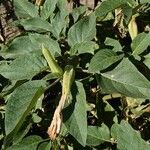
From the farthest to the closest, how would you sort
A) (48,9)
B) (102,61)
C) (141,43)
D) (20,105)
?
(48,9), (141,43), (102,61), (20,105)

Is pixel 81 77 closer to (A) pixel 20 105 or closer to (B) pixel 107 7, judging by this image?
(B) pixel 107 7

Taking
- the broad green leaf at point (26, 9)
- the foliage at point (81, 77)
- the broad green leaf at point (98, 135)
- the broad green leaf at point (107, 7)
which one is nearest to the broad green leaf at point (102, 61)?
the foliage at point (81, 77)

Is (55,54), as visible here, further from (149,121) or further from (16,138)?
(149,121)

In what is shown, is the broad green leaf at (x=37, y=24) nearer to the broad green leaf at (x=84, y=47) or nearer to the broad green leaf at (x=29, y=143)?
the broad green leaf at (x=84, y=47)

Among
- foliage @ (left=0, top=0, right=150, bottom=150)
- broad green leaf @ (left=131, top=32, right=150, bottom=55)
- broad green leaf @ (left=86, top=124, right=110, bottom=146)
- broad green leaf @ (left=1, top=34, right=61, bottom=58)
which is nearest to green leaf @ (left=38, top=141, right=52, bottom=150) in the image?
foliage @ (left=0, top=0, right=150, bottom=150)

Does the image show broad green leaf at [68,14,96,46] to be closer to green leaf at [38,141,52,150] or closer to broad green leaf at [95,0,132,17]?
broad green leaf at [95,0,132,17]

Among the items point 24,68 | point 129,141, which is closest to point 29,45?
point 24,68

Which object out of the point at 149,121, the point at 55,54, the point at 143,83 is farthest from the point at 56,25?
the point at 149,121
